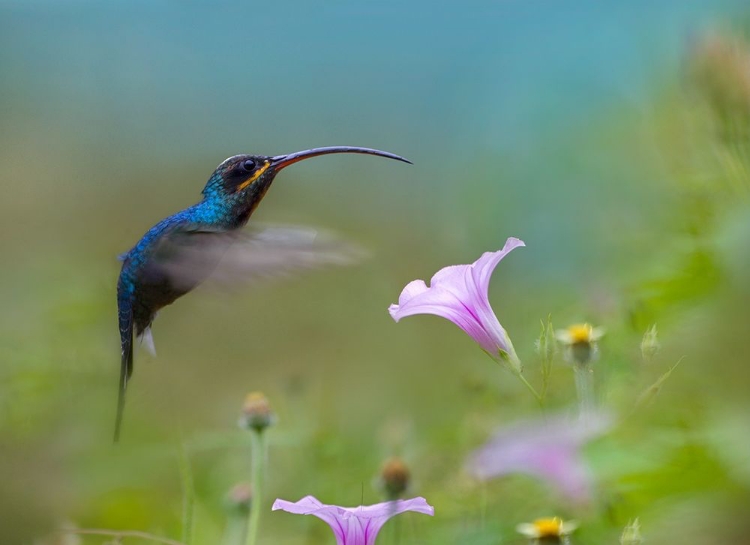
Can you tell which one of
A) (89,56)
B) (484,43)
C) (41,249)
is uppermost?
(89,56)

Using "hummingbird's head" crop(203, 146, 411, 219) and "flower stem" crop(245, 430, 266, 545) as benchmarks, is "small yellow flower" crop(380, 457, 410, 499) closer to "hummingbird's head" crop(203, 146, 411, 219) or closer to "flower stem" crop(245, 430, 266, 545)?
"flower stem" crop(245, 430, 266, 545)

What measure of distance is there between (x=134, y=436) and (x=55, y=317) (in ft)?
0.98

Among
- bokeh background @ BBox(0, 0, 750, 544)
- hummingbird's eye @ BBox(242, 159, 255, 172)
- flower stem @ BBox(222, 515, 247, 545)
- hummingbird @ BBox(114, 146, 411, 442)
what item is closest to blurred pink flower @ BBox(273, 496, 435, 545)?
bokeh background @ BBox(0, 0, 750, 544)

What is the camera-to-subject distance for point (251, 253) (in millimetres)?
949

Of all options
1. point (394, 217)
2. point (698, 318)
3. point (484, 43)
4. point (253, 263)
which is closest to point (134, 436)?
point (253, 263)

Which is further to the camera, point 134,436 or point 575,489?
point 134,436

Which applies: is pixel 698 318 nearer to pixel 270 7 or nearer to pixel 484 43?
pixel 484 43

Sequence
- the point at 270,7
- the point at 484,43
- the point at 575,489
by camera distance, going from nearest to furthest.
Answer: the point at 575,489 → the point at 484,43 → the point at 270,7

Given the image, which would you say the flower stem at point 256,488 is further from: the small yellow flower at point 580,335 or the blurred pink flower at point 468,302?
the small yellow flower at point 580,335

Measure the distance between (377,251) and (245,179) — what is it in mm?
816

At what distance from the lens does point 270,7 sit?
4617 millimetres

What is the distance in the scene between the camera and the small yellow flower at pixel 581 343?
866 millimetres

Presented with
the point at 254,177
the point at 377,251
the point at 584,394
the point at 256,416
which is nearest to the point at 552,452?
the point at 584,394

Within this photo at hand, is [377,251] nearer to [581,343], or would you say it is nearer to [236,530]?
[236,530]
